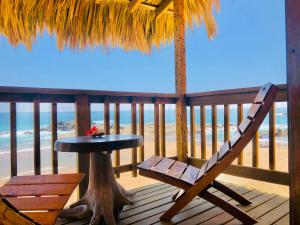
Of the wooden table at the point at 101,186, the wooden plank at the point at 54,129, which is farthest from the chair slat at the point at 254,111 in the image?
the wooden plank at the point at 54,129

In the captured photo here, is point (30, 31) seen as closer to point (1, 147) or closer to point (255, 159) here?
point (255, 159)

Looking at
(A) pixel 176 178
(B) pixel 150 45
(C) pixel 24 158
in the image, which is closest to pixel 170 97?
(B) pixel 150 45

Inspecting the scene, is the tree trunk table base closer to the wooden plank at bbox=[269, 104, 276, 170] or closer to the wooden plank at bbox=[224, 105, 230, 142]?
the wooden plank at bbox=[224, 105, 230, 142]

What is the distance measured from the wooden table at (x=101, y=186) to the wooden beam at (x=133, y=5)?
2.47m

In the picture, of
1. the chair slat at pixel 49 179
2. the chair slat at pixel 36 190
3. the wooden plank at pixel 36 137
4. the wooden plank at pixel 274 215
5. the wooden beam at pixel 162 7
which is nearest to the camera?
the chair slat at pixel 36 190

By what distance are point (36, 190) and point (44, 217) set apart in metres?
0.39

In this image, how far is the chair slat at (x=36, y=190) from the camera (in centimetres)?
148

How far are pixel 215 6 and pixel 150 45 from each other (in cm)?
122

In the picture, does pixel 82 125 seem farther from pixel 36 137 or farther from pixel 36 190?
pixel 36 190

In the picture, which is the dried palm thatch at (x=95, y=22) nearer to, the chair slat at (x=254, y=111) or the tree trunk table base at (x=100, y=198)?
the tree trunk table base at (x=100, y=198)

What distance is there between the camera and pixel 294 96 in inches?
43.3

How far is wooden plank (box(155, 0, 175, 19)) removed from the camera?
391cm

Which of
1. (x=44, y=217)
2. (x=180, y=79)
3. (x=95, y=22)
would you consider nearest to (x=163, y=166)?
(x=44, y=217)

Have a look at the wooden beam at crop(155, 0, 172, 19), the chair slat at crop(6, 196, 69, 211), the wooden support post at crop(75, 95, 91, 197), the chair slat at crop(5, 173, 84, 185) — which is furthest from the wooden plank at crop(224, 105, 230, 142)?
the chair slat at crop(6, 196, 69, 211)
